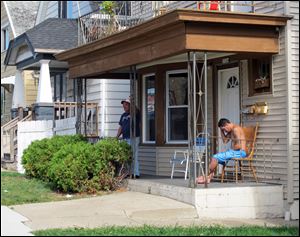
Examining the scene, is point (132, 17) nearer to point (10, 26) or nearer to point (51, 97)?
point (51, 97)

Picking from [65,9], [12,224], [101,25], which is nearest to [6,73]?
[65,9]

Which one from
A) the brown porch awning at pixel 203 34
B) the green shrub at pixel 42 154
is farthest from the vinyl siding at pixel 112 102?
the brown porch awning at pixel 203 34

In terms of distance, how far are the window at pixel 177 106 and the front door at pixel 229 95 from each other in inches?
41.3

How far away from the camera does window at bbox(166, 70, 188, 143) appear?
13852mm

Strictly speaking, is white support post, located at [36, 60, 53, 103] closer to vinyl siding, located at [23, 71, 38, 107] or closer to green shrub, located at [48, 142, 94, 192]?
green shrub, located at [48, 142, 94, 192]

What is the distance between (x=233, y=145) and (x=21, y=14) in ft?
64.1

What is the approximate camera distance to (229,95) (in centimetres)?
1283

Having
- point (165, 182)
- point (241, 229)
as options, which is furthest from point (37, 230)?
point (165, 182)

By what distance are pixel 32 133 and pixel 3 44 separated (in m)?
12.8

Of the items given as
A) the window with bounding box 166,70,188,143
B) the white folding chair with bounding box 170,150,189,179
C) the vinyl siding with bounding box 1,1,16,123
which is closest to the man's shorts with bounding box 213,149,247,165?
the white folding chair with bounding box 170,150,189,179

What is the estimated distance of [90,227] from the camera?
9078 mm

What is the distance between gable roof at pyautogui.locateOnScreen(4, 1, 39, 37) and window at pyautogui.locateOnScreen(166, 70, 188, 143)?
50.4ft

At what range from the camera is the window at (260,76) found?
37.2 ft

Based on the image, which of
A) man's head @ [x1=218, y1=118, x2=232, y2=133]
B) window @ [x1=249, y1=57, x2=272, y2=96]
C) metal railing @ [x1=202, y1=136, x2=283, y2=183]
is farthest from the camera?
man's head @ [x1=218, y1=118, x2=232, y2=133]
